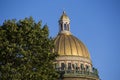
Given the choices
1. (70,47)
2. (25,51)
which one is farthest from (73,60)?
(25,51)

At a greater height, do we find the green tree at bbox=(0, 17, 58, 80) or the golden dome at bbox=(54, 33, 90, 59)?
the golden dome at bbox=(54, 33, 90, 59)

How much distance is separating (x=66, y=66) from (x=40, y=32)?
104ft

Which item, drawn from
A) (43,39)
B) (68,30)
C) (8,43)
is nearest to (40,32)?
(43,39)

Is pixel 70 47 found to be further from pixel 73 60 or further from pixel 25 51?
pixel 25 51

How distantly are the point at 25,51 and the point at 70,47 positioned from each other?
34256mm

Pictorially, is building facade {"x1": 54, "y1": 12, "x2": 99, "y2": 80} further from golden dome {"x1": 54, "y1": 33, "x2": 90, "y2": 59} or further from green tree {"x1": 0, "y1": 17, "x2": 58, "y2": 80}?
green tree {"x1": 0, "y1": 17, "x2": 58, "y2": 80}

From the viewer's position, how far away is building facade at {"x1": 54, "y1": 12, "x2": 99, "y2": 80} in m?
76.7

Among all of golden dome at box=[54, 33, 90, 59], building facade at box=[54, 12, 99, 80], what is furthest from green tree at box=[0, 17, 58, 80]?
golden dome at box=[54, 33, 90, 59]

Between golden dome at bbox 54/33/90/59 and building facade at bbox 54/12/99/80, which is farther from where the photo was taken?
golden dome at bbox 54/33/90/59

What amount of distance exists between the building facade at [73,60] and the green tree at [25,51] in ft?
94.5

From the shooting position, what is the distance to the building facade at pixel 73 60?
3019 inches

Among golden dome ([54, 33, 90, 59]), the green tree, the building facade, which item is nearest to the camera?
the green tree

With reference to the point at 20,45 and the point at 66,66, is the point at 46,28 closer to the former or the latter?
the point at 20,45

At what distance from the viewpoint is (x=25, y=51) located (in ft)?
149
